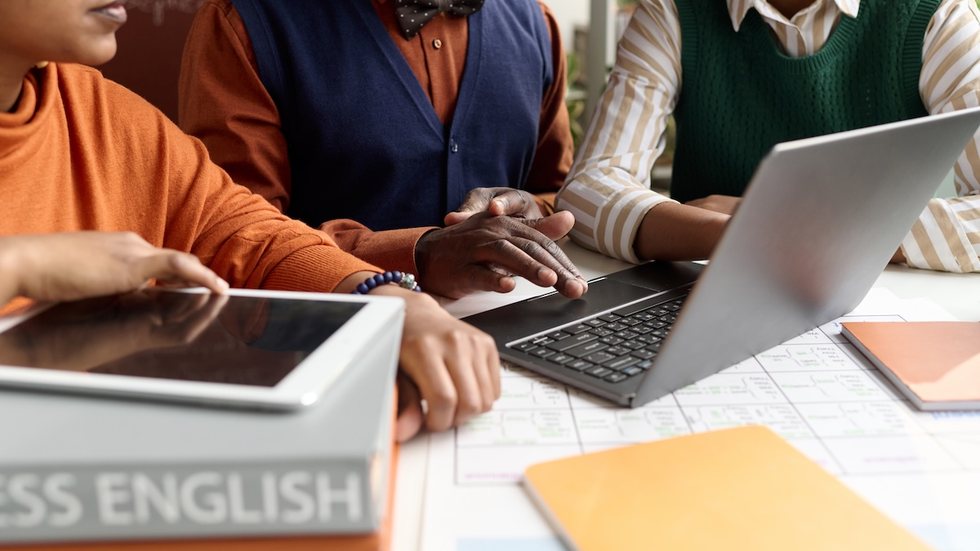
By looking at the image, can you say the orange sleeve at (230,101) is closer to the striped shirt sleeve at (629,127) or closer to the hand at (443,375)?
the striped shirt sleeve at (629,127)

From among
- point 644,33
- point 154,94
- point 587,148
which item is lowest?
point 154,94

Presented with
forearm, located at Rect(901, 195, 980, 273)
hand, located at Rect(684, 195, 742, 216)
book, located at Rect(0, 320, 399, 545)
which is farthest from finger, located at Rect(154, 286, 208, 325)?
forearm, located at Rect(901, 195, 980, 273)

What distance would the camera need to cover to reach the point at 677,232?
105 cm

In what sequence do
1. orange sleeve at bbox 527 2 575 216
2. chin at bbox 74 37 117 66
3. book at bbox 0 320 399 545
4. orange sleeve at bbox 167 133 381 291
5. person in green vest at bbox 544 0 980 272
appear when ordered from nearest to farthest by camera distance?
book at bbox 0 320 399 545 < chin at bbox 74 37 117 66 < orange sleeve at bbox 167 133 381 291 < person in green vest at bbox 544 0 980 272 < orange sleeve at bbox 527 2 575 216

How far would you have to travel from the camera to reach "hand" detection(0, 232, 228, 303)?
0.60 m

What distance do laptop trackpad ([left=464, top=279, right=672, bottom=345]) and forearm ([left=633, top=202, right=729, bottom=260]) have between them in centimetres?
12

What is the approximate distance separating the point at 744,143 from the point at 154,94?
43.0 inches

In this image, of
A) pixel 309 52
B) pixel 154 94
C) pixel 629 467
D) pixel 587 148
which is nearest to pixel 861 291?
pixel 629 467

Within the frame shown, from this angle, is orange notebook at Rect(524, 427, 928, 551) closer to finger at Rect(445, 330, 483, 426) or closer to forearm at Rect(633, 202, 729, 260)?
finger at Rect(445, 330, 483, 426)

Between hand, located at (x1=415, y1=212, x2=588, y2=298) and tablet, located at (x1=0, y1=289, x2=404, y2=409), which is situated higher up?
tablet, located at (x1=0, y1=289, x2=404, y2=409)

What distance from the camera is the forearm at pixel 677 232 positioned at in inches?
40.0

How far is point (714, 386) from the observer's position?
2.33 ft

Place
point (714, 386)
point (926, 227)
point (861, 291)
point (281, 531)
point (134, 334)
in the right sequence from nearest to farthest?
point (281, 531), point (134, 334), point (714, 386), point (861, 291), point (926, 227)

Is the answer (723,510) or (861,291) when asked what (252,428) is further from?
(861,291)
